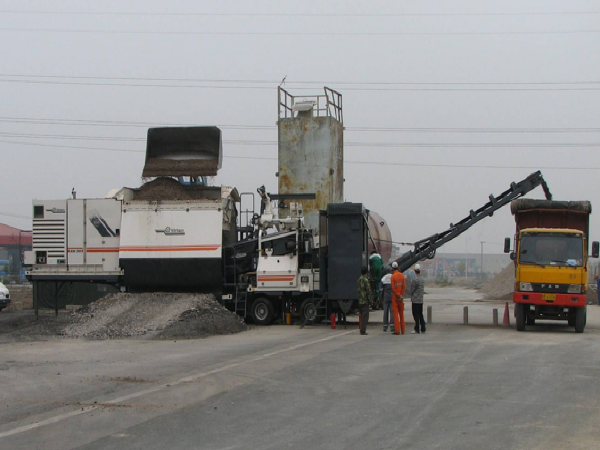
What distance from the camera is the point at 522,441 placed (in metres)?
7.58

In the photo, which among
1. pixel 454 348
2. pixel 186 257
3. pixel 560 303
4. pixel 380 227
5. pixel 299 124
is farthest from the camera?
pixel 299 124

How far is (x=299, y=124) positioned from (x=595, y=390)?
21.6 metres

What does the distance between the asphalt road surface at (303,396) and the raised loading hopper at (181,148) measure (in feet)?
28.5

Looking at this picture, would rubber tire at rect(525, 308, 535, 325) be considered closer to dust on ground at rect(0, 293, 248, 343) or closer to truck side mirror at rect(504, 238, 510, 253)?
truck side mirror at rect(504, 238, 510, 253)

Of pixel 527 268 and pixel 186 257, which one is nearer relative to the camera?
pixel 527 268

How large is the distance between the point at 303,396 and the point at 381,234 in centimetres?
1786

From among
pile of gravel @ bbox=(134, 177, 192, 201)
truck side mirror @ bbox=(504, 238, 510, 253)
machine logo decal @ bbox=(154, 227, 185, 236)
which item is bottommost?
truck side mirror @ bbox=(504, 238, 510, 253)

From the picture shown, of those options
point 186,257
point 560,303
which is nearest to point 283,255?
point 186,257

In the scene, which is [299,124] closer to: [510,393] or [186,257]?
[186,257]

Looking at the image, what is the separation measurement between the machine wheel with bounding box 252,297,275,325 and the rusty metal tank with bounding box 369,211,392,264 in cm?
469

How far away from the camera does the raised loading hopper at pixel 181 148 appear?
79.3ft

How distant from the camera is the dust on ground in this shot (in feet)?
63.1

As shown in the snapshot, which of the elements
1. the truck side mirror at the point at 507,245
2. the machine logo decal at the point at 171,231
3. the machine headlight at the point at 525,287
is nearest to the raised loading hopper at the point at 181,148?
the machine logo decal at the point at 171,231

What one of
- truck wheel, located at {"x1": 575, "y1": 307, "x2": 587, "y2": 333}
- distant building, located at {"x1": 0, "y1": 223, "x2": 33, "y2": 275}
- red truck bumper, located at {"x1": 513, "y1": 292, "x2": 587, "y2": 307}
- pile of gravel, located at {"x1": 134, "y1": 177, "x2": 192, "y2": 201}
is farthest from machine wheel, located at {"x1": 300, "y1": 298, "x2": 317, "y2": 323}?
distant building, located at {"x1": 0, "y1": 223, "x2": 33, "y2": 275}
